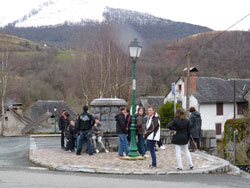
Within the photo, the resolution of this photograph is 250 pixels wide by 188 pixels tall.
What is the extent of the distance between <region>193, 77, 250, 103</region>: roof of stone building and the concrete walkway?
96.5ft

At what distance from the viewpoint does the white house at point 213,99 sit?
132ft

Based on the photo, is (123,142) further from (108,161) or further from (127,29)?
(127,29)

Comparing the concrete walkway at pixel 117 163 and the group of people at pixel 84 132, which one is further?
the group of people at pixel 84 132

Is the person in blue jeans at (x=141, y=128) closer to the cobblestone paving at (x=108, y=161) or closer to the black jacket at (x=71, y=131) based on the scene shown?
the cobblestone paving at (x=108, y=161)

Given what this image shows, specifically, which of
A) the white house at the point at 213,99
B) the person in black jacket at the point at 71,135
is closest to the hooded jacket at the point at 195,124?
the person in black jacket at the point at 71,135

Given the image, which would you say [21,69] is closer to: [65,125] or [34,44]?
[34,44]

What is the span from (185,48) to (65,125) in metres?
14.3

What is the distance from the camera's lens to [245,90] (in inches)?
1735

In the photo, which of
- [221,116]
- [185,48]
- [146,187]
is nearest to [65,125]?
[146,187]

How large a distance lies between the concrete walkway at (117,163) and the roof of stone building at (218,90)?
29.4 metres

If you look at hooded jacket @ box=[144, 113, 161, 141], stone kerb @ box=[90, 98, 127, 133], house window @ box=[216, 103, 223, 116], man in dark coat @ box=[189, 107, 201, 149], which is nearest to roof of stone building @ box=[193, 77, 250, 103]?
house window @ box=[216, 103, 223, 116]

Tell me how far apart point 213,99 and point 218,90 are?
2.25 metres

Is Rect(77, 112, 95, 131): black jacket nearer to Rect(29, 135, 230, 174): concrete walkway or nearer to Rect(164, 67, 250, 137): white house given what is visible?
Rect(29, 135, 230, 174): concrete walkway

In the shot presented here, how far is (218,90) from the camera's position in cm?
4238
